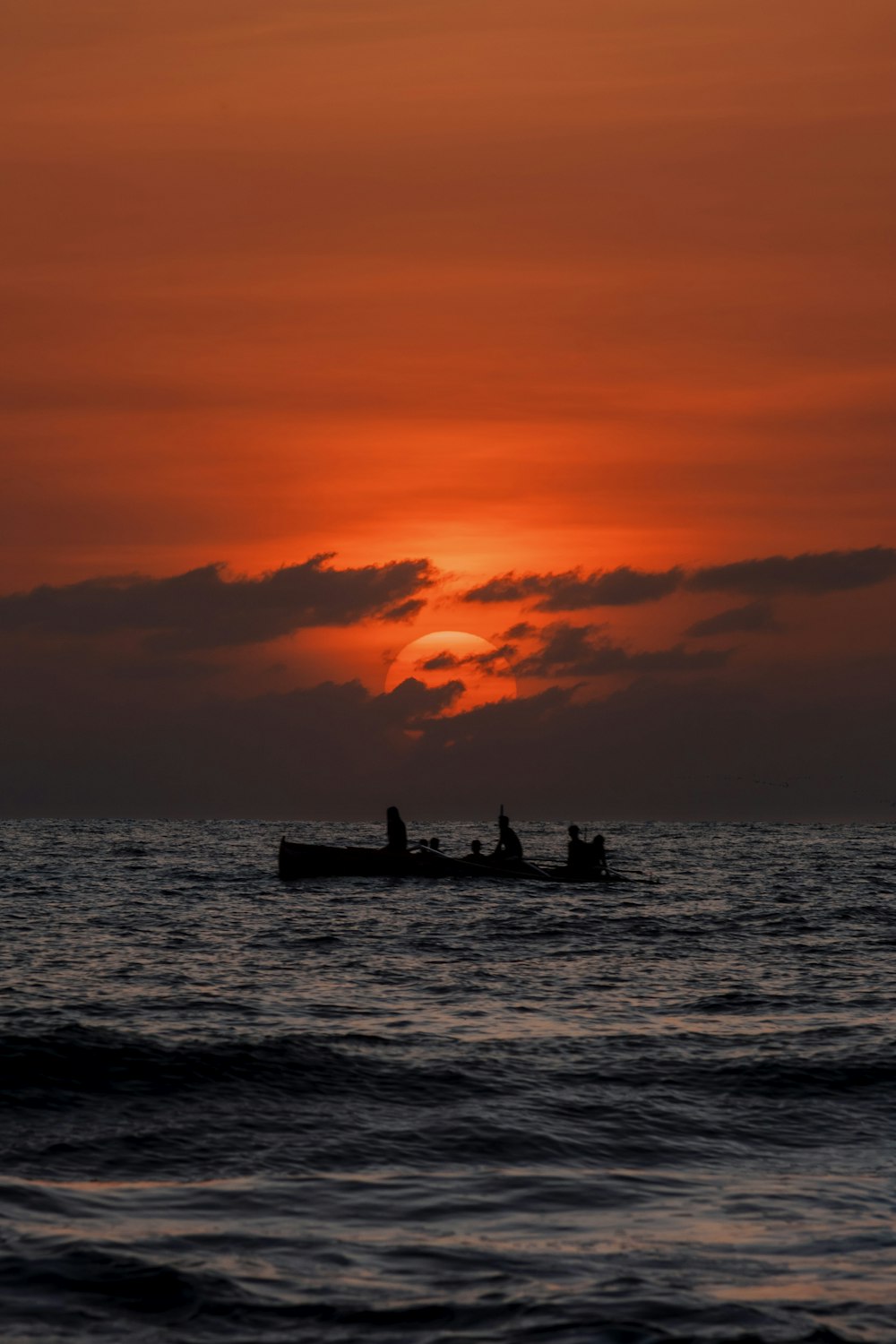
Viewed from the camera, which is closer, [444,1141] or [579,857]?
[444,1141]

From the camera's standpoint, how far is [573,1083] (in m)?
17.6

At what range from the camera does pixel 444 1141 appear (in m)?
15.1

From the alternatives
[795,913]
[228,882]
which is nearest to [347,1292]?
[795,913]

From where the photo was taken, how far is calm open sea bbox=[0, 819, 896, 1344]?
33.3 feet

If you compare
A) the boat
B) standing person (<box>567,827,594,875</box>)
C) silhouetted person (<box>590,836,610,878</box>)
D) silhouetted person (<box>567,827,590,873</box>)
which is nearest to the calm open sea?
the boat

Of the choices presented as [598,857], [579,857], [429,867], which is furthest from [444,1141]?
[598,857]

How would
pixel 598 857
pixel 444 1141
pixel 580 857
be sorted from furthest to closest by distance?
1. pixel 598 857
2. pixel 580 857
3. pixel 444 1141

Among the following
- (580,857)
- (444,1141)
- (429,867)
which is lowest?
(444,1141)

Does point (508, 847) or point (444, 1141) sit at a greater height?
point (508, 847)

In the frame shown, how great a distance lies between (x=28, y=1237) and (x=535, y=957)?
67.5 ft

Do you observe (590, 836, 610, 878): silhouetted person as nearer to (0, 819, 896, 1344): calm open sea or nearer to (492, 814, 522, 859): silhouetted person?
(492, 814, 522, 859): silhouetted person

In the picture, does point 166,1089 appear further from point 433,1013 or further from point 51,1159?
point 433,1013

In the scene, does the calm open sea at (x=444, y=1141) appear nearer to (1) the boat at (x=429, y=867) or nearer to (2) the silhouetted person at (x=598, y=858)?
(1) the boat at (x=429, y=867)

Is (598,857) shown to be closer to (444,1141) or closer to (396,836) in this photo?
(396,836)
